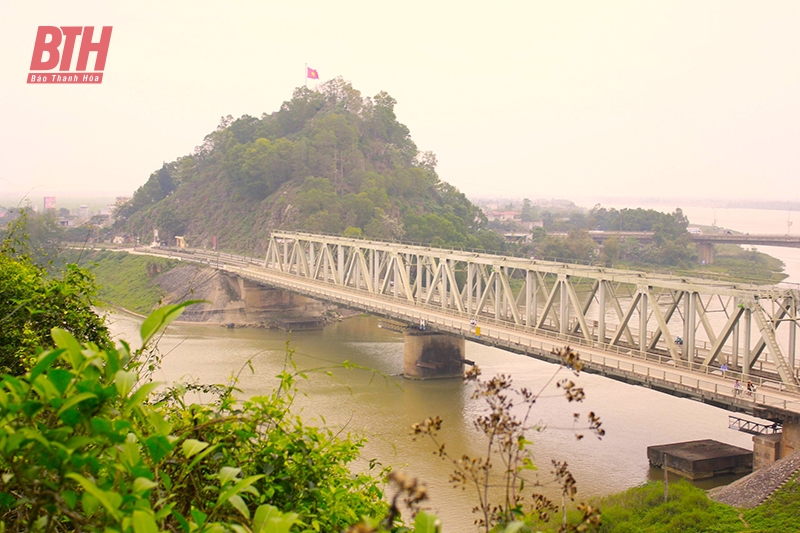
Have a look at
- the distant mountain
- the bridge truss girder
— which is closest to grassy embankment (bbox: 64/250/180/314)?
the distant mountain

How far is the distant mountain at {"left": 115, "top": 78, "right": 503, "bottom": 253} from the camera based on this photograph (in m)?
52.9

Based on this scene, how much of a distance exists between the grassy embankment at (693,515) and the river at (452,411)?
1803 millimetres

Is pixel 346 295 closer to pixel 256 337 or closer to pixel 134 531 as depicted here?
pixel 256 337

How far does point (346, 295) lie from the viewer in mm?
33531

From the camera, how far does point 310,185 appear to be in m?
56.5

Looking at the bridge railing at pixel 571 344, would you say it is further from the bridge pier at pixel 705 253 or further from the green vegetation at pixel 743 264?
the bridge pier at pixel 705 253

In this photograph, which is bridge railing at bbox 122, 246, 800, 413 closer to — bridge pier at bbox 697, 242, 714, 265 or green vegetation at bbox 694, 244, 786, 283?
green vegetation at bbox 694, 244, 786, 283

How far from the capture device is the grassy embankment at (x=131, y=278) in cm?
4624

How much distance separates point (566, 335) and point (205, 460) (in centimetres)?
1965

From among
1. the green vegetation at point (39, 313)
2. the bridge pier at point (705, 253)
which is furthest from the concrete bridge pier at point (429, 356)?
the bridge pier at point (705, 253)

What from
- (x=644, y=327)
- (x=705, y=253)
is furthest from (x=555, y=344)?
(x=705, y=253)

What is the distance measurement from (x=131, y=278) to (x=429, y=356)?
29.4 m

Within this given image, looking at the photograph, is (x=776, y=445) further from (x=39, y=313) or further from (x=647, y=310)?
(x=39, y=313)

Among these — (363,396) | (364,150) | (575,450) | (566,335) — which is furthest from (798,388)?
(364,150)
